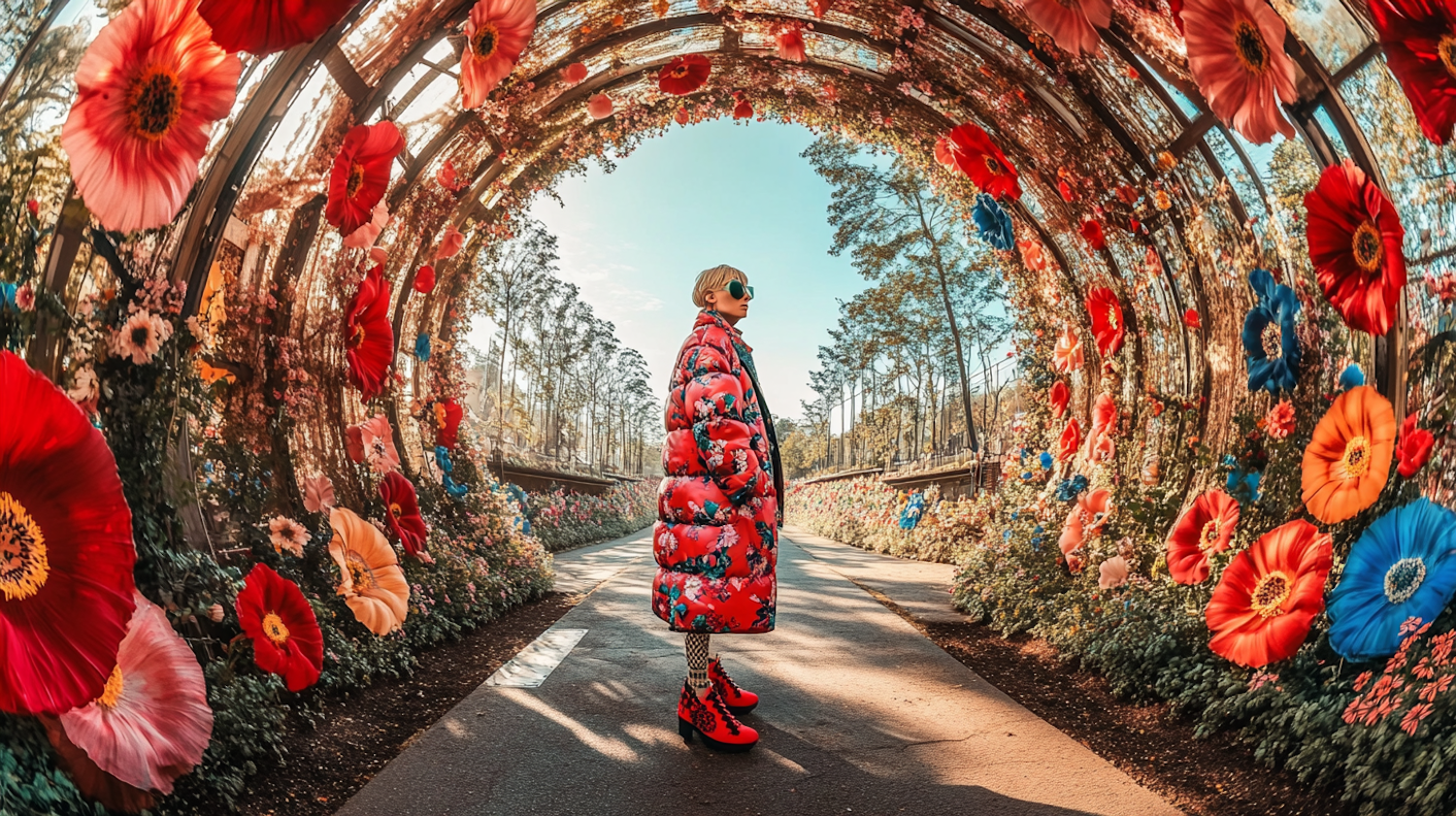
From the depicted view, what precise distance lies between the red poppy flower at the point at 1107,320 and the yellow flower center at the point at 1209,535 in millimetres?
1902

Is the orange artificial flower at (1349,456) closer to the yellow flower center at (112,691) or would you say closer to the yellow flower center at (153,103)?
the yellow flower center at (112,691)

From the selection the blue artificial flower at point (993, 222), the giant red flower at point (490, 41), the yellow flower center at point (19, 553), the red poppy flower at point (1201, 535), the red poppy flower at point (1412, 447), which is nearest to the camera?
the yellow flower center at point (19, 553)

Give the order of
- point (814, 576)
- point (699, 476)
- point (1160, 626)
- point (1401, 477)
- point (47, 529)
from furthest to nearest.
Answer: point (814, 576) → point (1160, 626) → point (699, 476) → point (1401, 477) → point (47, 529)

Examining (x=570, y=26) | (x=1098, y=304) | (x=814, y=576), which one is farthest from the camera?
(x=814, y=576)

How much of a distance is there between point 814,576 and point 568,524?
243 inches

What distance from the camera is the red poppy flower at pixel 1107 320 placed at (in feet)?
18.1

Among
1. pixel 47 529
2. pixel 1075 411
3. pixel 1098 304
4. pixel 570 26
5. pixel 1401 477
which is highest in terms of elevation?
pixel 570 26

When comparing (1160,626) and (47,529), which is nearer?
(47,529)

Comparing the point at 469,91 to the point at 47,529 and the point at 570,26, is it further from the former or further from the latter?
the point at 47,529

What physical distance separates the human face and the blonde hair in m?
0.02

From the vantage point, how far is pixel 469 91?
4.64 meters

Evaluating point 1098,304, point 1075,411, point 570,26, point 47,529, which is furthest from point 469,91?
point 1075,411

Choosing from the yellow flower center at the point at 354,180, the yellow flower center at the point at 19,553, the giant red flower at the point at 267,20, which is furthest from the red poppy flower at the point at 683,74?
the yellow flower center at the point at 19,553

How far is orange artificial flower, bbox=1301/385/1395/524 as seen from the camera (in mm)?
2910
